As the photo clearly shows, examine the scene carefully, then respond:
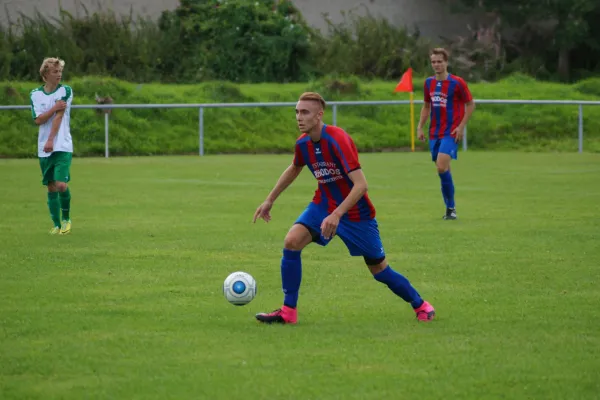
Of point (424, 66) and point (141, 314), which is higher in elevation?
point (424, 66)

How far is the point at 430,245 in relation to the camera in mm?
12320

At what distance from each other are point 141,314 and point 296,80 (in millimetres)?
25214

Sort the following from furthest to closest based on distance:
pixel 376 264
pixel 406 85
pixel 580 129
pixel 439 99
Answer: pixel 406 85
pixel 580 129
pixel 439 99
pixel 376 264

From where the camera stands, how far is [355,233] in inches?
317

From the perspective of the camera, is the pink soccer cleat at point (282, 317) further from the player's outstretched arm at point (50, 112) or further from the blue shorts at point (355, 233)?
the player's outstretched arm at point (50, 112)

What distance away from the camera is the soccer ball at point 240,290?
331 inches

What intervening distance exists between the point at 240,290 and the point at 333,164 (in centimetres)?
111

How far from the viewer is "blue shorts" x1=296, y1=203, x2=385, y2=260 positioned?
8.04m

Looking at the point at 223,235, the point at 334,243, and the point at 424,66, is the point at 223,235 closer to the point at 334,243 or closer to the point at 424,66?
the point at 334,243

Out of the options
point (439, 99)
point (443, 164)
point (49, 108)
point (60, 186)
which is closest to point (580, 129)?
point (439, 99)

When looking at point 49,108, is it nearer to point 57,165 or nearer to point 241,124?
point 57,165

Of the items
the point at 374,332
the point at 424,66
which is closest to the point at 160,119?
the point at 424,66

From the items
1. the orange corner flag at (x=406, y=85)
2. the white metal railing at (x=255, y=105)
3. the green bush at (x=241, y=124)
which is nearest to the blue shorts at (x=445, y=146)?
the white metal railing at (x=255, y=105)

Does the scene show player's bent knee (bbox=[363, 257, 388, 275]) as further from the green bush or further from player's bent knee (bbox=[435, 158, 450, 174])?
the green bush
